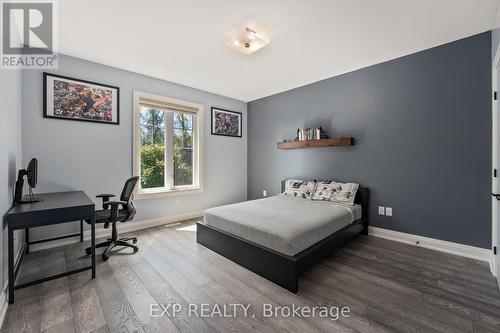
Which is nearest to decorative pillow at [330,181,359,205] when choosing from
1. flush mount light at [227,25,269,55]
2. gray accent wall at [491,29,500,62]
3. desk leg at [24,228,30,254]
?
gray accent wall at [491,29,500,62]

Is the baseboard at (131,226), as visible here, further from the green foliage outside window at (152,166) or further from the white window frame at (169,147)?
the green foliage outside window at (152,166)

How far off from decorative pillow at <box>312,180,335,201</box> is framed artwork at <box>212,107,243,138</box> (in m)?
2.33

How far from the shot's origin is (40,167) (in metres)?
2.78

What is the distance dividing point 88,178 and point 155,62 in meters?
1.96

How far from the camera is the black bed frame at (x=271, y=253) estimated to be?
1932 millimetres

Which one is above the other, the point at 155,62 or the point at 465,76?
the point at 155,62

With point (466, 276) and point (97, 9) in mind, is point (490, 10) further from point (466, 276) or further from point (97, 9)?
point (97, 9)

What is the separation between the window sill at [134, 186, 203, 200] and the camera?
3.62 m

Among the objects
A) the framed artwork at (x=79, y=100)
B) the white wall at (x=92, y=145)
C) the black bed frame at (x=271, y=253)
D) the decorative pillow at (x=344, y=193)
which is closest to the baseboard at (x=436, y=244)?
the black bed frame at (x=271, y=253)

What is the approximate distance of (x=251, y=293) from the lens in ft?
6.20

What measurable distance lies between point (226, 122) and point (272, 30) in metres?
2.64

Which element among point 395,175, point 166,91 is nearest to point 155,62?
point 166,91

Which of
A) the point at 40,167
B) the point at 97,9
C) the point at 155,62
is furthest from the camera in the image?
the point at 155,62

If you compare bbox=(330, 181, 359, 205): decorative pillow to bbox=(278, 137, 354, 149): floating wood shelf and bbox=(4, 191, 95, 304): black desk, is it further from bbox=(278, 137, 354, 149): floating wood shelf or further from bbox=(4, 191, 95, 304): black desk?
bbox=(4, 191, 95, 304): black desk
